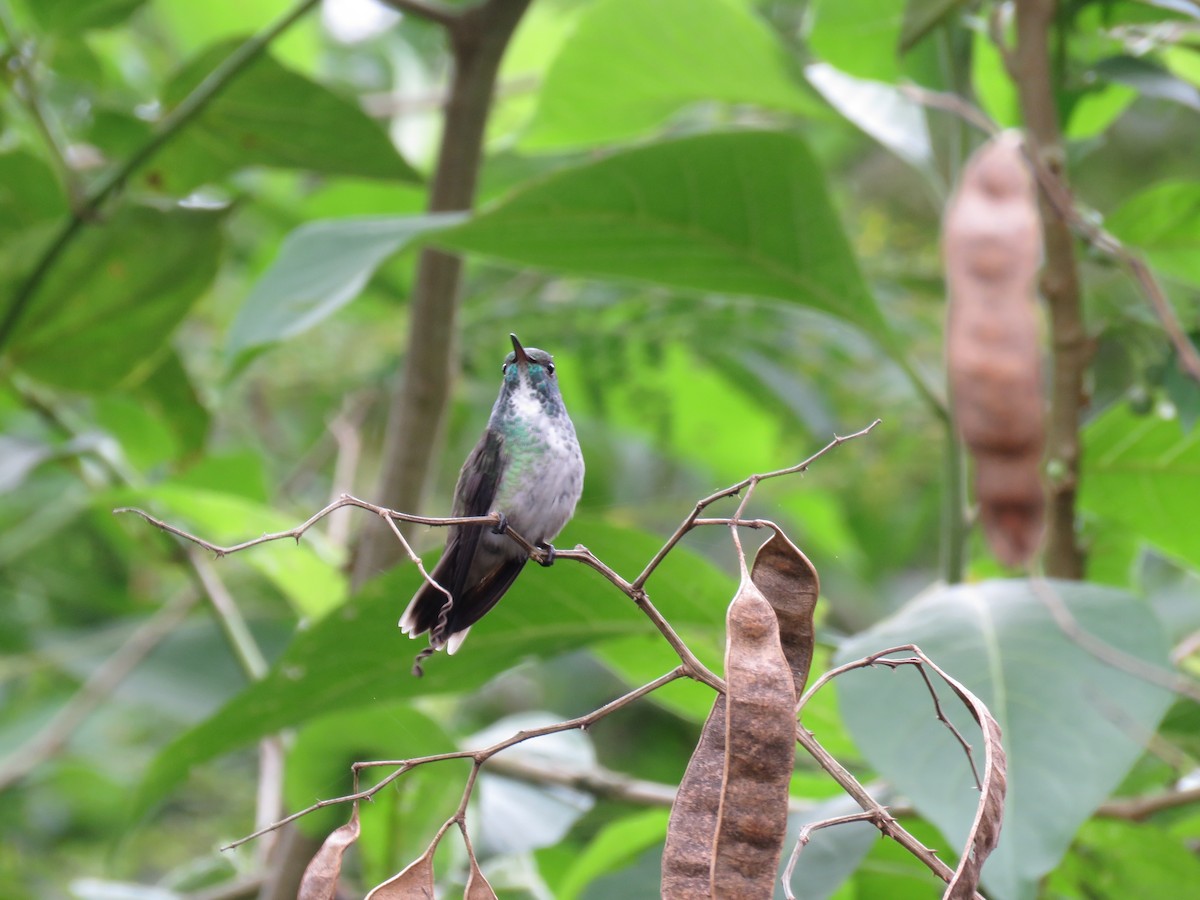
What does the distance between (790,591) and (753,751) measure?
5.6 inches

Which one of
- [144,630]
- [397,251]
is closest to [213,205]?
[397,251]

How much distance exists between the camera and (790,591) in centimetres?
90

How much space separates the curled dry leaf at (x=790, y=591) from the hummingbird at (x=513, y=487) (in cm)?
17

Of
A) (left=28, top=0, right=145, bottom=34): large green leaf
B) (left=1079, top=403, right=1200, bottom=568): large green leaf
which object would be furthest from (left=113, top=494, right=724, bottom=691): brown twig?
(left=28, top=0, right=145, bottom=34): large green leaf

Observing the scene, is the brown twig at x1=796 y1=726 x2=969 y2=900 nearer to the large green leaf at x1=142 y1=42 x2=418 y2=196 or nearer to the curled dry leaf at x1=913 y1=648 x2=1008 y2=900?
the curled dry leaf at x1=913 y1=648 x2=1008 y2=900

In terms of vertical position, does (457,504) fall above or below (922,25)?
below

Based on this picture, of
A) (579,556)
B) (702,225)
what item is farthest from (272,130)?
(579,556)

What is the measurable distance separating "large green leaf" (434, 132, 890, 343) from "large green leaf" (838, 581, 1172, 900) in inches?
20.4

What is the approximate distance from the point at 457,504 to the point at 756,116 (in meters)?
3.33

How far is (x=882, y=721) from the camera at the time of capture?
4.61 feet

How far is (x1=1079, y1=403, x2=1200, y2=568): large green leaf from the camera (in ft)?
6.66

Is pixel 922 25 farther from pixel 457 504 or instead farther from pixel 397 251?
pixel 457 504

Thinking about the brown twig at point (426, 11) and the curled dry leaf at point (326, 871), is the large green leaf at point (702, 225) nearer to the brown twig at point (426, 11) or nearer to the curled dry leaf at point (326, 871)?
the brown twig at point (426, 11)

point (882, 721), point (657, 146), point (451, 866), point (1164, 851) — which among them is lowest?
point (451, 866)
